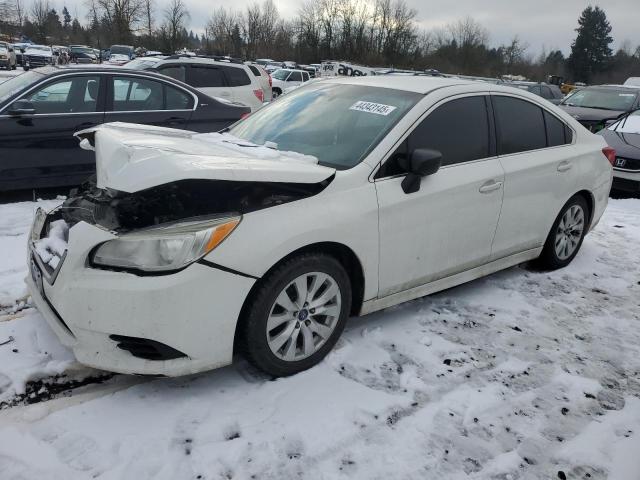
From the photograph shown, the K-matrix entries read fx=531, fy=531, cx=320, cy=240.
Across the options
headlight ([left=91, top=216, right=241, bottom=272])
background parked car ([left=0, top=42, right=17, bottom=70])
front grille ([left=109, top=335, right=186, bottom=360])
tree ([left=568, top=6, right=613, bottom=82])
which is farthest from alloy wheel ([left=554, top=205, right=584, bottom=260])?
tree ([left=568, top=6, right=613, bottom=82])

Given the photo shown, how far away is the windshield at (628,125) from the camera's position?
30.7ft

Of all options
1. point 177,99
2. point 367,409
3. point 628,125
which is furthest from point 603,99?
point 367,409

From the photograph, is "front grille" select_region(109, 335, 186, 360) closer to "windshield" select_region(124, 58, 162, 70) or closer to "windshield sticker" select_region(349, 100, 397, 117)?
"windshield sticker" select_region(349, 100, 397, 117)

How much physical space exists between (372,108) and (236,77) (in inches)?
310

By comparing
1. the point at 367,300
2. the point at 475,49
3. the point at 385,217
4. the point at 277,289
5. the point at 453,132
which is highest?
the point at 475,49

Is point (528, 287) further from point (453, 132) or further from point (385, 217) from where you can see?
point (385, 217)

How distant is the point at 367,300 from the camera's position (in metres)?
3.30

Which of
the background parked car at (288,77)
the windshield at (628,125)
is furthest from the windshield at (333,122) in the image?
the background parked car at (288,77)

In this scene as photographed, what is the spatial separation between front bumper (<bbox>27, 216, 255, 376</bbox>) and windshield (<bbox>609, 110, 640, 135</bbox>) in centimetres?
908

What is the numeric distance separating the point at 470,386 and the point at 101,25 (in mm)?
74117

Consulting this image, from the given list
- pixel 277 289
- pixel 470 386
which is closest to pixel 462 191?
pixel 470 386

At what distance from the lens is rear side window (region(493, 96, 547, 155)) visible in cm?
407

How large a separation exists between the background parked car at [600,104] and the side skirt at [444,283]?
29.1 ft

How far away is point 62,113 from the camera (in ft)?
20.5
